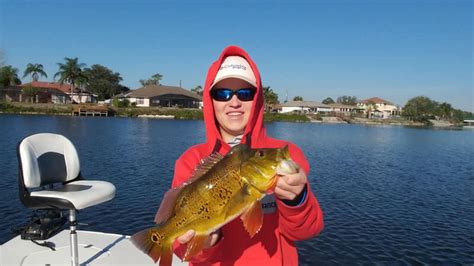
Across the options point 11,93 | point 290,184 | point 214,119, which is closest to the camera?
point 290,184

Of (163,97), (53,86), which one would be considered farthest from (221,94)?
(53,86)

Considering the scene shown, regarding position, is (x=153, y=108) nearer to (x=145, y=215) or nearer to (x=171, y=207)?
(x=145, y=215)

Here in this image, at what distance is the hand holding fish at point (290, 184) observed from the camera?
7.68 ft

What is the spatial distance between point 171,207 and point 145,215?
468 inches

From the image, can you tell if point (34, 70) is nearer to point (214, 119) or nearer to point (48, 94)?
point (48, 94)

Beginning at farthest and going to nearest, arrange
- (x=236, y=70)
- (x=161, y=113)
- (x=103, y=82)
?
1. (x=103, y=82)
2. (x=161, y=113)
3. (x=236, y=70)

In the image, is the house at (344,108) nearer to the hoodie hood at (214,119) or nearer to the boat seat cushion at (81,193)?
the boat seat cushion at (81,193)

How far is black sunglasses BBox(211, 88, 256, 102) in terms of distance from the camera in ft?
10.5

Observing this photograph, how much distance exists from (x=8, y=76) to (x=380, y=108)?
151341 mm

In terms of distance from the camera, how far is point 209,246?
8.80 ft

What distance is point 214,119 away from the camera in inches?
134

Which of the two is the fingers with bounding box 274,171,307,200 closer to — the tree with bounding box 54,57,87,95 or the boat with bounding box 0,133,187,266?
the boat with bounding box 0,133,187,266

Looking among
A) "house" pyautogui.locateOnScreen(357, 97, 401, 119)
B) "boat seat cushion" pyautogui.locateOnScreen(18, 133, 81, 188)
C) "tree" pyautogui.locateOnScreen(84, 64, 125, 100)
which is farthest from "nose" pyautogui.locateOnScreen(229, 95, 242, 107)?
"house" pyautogui.locateOnScreen(357, 97, 401, 119)

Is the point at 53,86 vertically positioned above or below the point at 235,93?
above
